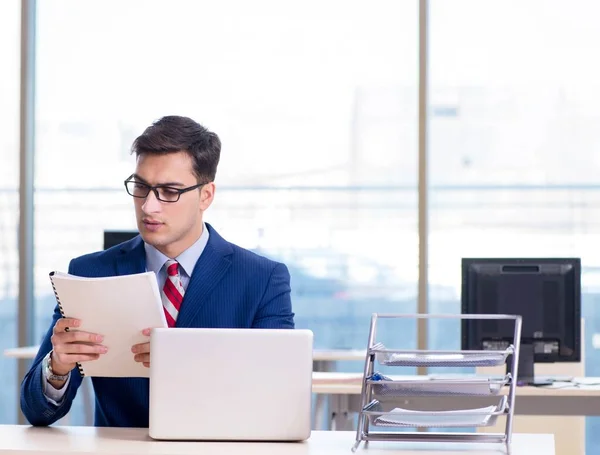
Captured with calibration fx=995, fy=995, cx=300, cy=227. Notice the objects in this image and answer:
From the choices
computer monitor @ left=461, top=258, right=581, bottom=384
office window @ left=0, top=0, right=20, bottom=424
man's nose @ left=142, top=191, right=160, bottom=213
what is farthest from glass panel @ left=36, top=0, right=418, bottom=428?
man's nose @ left=142, top=191, right=160, bottom=213

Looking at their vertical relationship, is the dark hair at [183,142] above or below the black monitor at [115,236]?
above

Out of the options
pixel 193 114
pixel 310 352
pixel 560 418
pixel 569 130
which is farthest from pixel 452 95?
pixel 310 352

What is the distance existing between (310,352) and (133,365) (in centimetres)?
42

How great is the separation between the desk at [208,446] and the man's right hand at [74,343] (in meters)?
→ 0.18

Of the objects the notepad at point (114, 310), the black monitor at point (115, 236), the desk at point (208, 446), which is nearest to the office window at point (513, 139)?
the black monitor at point (115, 236)

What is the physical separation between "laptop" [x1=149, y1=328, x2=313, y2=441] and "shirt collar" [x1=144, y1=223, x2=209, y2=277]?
398mm

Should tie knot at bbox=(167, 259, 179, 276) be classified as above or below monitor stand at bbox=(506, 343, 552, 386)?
above

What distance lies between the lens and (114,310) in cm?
216

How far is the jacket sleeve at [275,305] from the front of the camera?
8.27 feet

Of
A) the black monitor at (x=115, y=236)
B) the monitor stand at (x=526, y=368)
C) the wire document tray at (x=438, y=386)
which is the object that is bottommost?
the monitor stand at (x=526, y=368)

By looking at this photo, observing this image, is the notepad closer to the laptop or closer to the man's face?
the laptop

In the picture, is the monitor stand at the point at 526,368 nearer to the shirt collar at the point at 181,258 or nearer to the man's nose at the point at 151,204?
the shirt collar at the point at 181,258

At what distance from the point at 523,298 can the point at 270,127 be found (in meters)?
2.38

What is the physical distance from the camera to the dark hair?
246 centimetres
